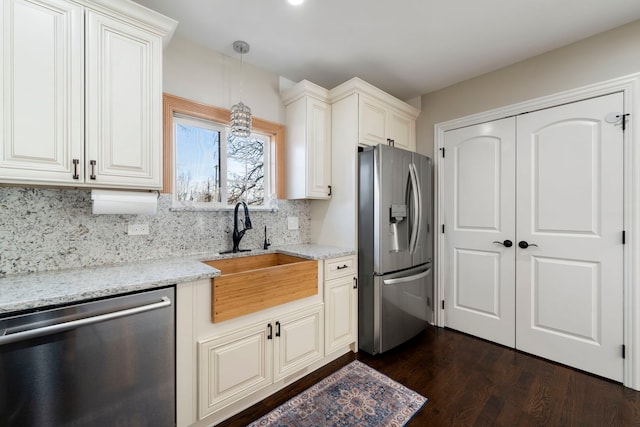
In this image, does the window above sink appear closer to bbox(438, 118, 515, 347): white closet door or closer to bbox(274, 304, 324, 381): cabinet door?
bbox(274, 304, 324, 381): cabinet door

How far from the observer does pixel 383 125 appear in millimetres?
2676

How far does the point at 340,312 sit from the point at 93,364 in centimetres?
162

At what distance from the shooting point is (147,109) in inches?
61.9

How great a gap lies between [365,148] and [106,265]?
6.95 ft

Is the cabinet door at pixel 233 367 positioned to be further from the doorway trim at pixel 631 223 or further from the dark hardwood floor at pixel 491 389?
the doorway trim at pixel 631 223

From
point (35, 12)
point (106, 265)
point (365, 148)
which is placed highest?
point (35, 12)

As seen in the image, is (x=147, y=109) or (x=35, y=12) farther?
(x=147, y=109)

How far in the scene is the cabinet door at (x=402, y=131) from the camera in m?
2.79

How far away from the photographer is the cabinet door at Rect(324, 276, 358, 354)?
2188 mm

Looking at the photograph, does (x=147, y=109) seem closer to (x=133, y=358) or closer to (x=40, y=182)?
(x=40, y=182)

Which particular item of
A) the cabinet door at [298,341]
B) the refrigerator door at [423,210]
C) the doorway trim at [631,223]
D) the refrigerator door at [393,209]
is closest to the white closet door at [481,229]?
the refrigerator door at [423,210]

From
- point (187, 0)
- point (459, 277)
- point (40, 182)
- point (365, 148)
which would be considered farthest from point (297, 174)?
point (459, 277)

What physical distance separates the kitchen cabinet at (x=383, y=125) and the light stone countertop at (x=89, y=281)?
1.80 meters

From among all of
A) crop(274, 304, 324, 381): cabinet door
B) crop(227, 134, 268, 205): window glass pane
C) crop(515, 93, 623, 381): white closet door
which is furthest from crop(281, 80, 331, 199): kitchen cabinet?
crop(515, 93, 623, 381): white closet door
